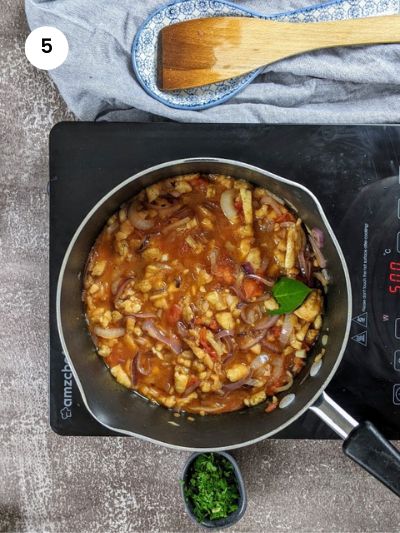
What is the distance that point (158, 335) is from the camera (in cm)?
171

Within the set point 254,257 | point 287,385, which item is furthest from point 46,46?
point 287,385

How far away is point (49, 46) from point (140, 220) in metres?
0.59

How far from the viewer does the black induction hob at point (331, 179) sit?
174cm

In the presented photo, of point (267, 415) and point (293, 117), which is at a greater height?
point (293, 117)

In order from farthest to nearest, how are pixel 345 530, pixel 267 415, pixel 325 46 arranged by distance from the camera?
pixel 345 530, pixel 325 46, pixel 267 415

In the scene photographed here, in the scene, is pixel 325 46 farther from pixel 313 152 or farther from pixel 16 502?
pixel 16 502

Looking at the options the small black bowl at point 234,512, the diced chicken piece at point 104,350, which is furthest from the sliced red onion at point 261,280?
the small black bowl at point 234,512

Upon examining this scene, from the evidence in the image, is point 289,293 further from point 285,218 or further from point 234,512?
point 234,512

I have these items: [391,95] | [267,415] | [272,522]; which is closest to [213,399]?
[267,415]

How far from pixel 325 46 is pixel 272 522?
4.85 ft

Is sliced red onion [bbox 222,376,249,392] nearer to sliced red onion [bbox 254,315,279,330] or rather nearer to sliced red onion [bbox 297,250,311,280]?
sliced red onion [bbox 254,315,279,330]

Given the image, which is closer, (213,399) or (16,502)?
(213,399)

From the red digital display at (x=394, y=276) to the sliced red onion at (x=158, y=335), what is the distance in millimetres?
613

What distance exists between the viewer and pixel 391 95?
6.06 ft
